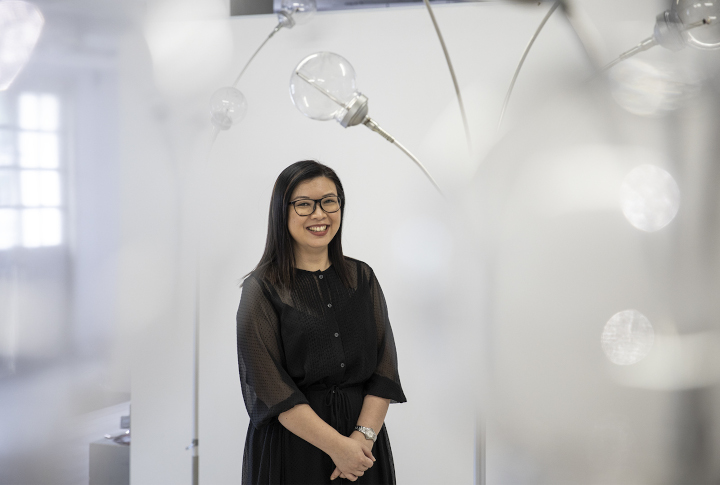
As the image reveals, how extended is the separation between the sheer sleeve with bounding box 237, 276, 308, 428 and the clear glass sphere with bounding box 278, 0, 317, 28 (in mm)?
982

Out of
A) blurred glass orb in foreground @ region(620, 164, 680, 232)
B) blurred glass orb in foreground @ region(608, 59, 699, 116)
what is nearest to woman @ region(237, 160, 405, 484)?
blurred glass orb in foreground @ region(620, 164, 680, 232)

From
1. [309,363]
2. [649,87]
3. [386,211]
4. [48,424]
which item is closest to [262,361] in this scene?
[309,363]

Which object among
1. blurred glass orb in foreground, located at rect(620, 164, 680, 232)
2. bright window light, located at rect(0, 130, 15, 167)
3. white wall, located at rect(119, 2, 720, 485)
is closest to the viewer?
blurred glass orb in foreground, located at rect(620, 164, 680, 232)

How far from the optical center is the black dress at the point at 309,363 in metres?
1.32

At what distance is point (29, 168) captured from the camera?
7.18 feet

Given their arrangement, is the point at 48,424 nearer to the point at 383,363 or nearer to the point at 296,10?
the point at 383,363

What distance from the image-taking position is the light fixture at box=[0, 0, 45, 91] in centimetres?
216

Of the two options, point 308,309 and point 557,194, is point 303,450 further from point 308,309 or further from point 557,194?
point 557,194

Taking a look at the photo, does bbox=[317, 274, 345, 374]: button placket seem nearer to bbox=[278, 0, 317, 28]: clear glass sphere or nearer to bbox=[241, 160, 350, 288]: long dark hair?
bbox=[241, 160, 350, 288]: long dark hair

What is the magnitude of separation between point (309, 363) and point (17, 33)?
1.87 m

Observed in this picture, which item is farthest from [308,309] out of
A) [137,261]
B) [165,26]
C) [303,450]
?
[165,26]

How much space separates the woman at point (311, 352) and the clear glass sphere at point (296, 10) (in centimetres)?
71

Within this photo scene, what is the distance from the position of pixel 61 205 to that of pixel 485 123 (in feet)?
5.62

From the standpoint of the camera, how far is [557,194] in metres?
2.05
